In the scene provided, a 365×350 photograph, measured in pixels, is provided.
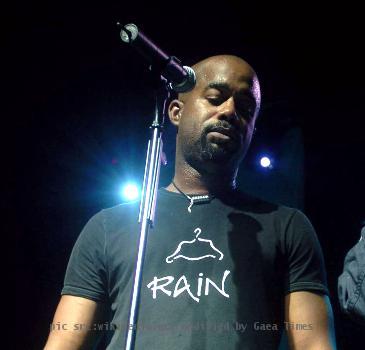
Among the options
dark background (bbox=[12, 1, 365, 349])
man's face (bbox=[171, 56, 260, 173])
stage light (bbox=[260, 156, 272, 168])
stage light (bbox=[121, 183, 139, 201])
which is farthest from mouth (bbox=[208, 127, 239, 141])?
stage light (bbox=[260, 156, 272, 168])

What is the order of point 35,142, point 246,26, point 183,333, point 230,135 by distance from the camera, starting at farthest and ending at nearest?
point 35,142
point 246,26
point 230,135
point 183,333

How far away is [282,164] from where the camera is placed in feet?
14.8

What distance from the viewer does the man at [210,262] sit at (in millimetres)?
1879

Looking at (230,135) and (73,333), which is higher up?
(230,135)

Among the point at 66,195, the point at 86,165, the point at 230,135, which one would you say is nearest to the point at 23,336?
the point at 66,195

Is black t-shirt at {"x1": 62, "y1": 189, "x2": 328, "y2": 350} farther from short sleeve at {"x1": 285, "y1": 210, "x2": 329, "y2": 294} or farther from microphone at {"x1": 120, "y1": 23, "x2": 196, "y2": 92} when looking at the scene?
microphone at {"x1": 120, "y1": 23, "x2": 196, "y2": 92}

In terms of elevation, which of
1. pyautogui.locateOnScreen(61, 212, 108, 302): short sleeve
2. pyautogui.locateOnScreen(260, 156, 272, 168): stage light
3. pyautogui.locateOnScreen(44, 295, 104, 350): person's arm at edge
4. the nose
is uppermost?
pyautogui.locateOnScreen(260, 156, 272, 168): stage light

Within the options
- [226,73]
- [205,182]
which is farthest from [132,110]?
[205,182]

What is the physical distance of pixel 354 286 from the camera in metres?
1.49

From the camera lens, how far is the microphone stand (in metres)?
1.29

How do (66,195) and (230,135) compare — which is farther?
(66,195)

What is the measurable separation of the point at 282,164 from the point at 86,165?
192 centimetres

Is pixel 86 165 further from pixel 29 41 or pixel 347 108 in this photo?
pixel 347 108

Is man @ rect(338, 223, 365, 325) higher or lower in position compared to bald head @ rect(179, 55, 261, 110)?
lower
